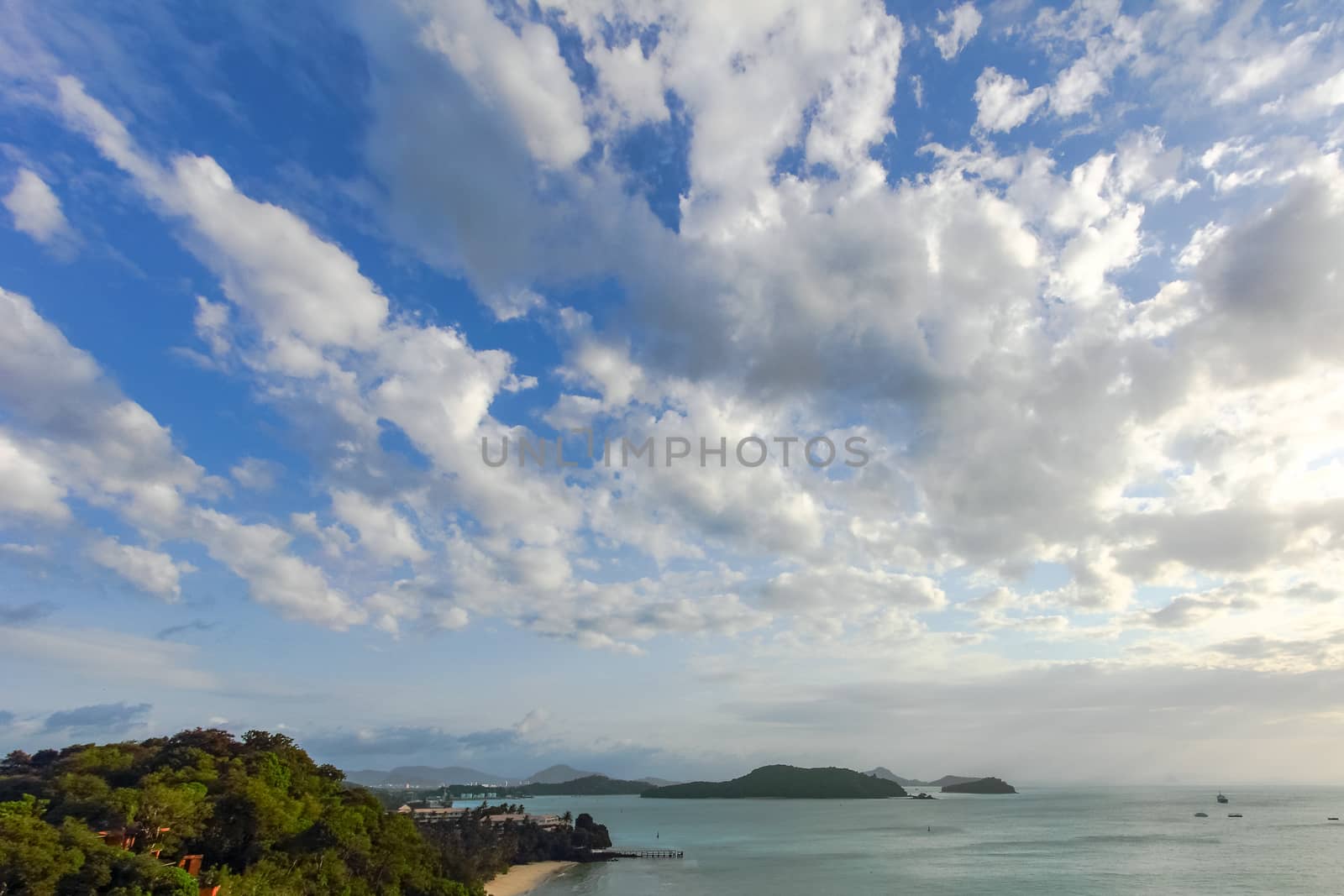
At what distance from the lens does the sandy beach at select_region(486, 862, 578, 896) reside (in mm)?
A: 70419

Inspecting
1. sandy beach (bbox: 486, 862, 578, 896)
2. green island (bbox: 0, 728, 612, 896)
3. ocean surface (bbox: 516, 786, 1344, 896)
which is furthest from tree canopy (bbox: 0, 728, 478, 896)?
ocean surface (bbox: 516, 786, 1344, 896)

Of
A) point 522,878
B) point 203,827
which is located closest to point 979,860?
point 522,878

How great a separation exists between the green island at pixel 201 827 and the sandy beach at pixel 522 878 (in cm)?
1894

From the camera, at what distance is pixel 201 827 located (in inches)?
1298

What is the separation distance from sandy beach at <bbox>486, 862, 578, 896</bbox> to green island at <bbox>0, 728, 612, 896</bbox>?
1894cm

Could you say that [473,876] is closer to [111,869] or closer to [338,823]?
[338,823]

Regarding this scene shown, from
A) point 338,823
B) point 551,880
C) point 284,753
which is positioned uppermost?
point 284,753

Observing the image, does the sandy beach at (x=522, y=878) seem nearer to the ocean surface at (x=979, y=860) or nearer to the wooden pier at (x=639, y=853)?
the ocean surface at (x=979, y=860)

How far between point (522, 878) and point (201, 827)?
55.8 meters

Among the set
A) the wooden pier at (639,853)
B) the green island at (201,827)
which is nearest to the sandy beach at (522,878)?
the wooden pier at (639,853)

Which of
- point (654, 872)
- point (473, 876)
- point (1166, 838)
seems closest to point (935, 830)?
point (1166, 838)

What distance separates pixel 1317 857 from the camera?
8925cm

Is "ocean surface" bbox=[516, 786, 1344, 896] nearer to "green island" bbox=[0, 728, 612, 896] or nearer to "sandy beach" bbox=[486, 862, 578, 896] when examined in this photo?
"sandy beach" bbox=[486, 862, 578, 896]

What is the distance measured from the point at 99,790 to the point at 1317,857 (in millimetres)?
121779
